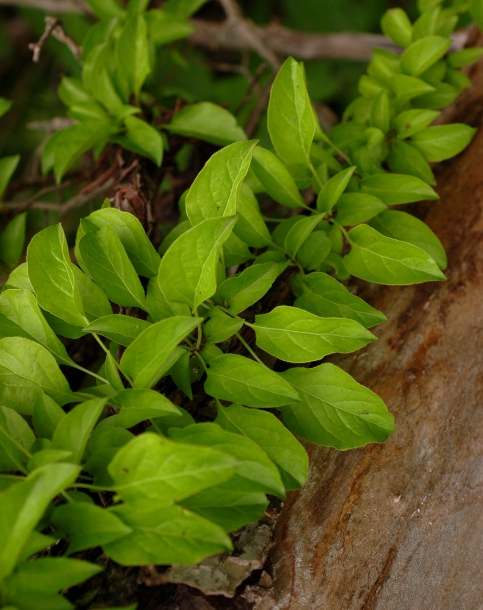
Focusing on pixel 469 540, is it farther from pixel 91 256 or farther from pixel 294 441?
pixel 91 256

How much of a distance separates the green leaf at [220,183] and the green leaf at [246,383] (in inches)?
9.7

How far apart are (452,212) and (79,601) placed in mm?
1115

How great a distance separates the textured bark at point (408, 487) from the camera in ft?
3.15

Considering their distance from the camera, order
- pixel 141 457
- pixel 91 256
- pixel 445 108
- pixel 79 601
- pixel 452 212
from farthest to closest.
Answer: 1. pixel 445 108
2. pixel 452 212
3. pixel 91 256
4. pixel 79 601
5. pixel 141 457

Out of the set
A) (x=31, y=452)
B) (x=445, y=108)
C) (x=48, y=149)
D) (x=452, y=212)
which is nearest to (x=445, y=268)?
(x=452, y=212)

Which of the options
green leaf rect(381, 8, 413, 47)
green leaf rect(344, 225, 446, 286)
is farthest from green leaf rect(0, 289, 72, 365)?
green leaf rect(381, 8, 413, 47)

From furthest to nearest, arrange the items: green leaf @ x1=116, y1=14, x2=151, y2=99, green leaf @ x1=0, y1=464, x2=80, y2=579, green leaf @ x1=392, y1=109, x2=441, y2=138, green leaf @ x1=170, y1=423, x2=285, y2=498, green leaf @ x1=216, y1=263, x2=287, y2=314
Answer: green leaf @ x1=116, y1=14, x2=151, y2=99
green leaf @ x1=392, y1=109, x2=441, y2=138
green leaf @ x1=216, y1=263, x2=287, y2=314
green leaf @ x1=170, y1=423, x2=285, y2=498
green leaf @ x1=0, y1=464, x2=80, y2=579

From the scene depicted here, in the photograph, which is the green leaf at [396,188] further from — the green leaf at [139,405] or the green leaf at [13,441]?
the green leaf at [13,441]

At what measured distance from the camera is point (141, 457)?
75cm

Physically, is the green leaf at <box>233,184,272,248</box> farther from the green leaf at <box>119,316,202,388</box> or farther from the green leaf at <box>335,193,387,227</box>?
the green leaf at <box>119,316,202,388</box>

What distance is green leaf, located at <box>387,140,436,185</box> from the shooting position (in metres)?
1.28

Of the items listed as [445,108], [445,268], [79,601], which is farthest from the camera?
[445,108]

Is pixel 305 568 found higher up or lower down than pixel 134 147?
lower down

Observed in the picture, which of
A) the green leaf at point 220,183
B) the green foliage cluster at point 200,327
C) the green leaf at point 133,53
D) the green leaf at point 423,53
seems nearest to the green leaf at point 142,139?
the green foliage cluster at point 200,327
